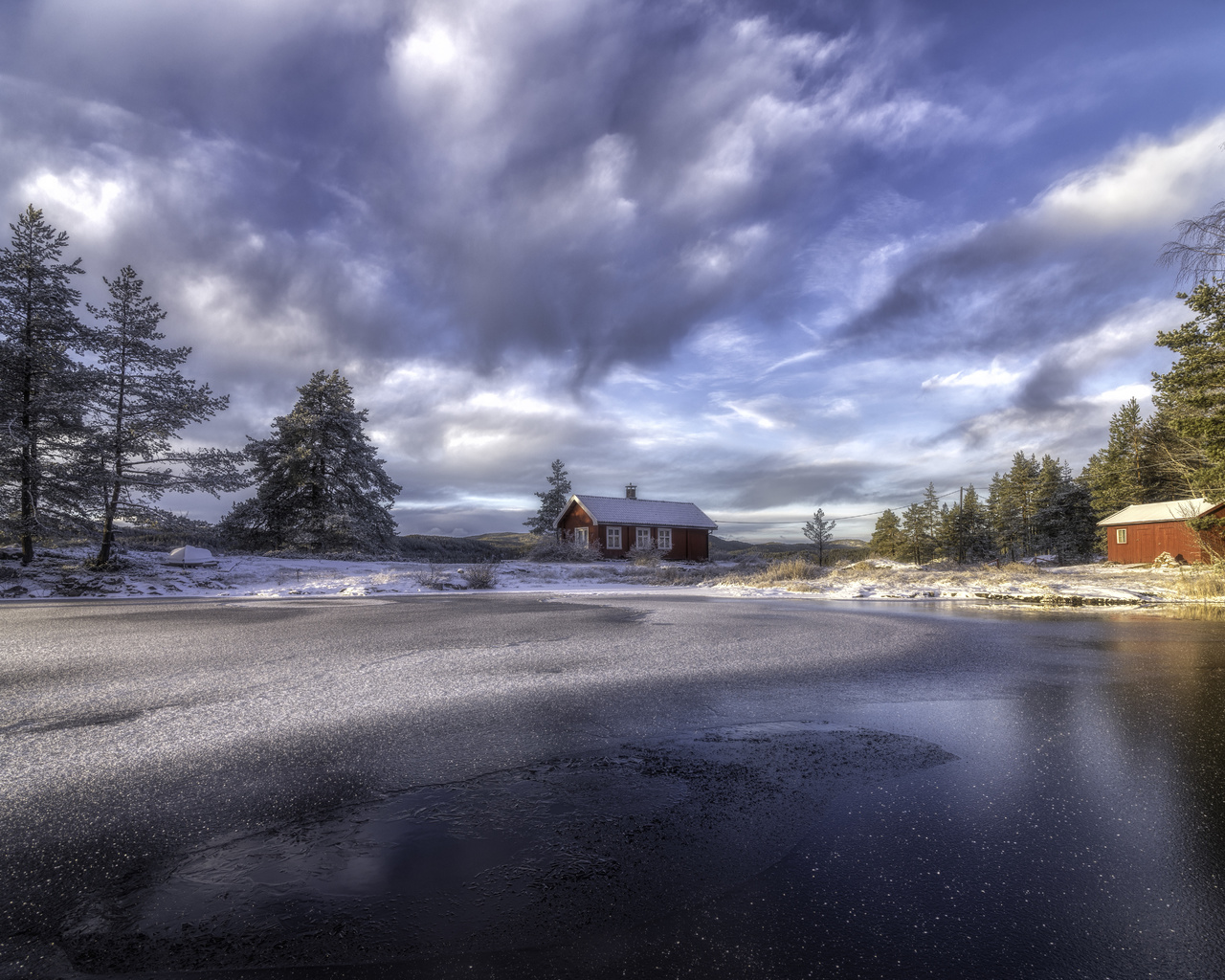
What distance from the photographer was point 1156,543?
121ft

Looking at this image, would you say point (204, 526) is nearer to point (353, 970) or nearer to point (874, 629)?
point (874, 629)

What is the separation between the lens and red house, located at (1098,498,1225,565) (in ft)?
111

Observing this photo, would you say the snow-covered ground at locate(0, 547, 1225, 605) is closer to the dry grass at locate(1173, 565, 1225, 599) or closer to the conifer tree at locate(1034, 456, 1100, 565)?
the dry grass at locate(1173, 565, 1225, 599)

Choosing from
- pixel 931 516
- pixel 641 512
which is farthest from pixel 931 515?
pixel 641 512

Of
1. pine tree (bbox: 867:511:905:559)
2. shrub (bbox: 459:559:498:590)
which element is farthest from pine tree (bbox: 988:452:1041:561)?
shrub (bbox: 459:559:498:590)

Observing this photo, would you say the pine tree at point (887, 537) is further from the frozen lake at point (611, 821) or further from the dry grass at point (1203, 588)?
the frozen lake at point (611, 821)

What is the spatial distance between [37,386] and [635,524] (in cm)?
3374

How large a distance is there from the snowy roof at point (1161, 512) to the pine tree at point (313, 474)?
44548 millimetres

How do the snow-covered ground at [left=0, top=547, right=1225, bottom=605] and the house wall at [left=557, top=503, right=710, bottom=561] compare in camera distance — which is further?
the house wall at [left=557, top=503, right=710, bottom=561]

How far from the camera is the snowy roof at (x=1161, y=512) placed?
110ft

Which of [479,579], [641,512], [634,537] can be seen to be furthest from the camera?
[641,512]

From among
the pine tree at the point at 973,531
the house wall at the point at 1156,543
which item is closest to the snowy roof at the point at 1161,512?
the house wall at the point at 1156,543

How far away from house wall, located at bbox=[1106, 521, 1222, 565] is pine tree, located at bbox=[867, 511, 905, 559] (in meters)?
30.7

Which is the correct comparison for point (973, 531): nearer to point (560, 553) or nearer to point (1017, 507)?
point (1017, 507)
